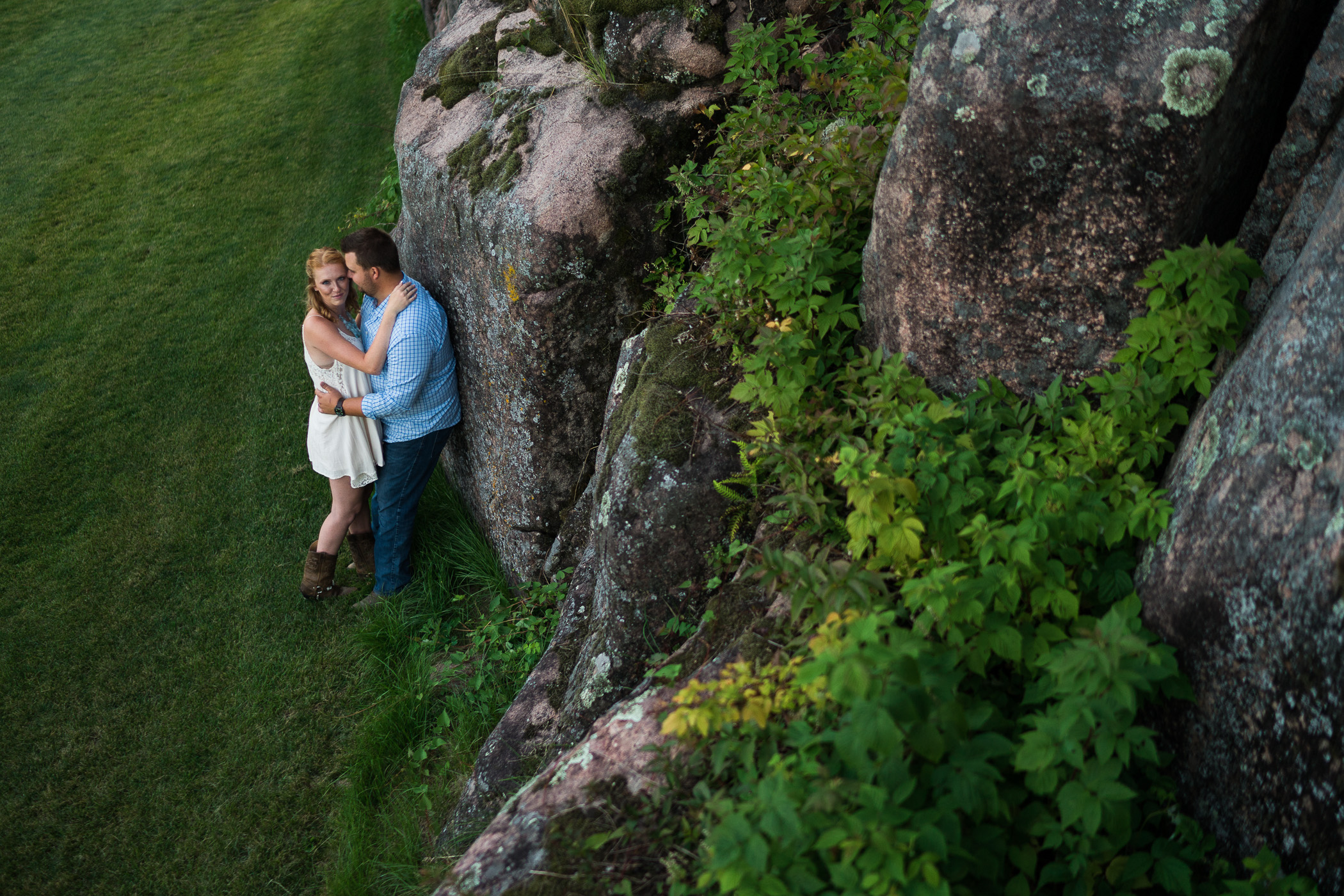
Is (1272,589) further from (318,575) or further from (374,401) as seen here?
(318,575)

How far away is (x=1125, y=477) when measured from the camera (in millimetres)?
2541

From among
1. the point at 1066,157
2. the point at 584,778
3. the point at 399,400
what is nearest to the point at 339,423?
the point at 399,400

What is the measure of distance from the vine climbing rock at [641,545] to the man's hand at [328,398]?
2036 mm

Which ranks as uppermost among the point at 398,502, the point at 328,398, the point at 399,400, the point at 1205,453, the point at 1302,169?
the point at 1302,169

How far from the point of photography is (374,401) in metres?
5.16

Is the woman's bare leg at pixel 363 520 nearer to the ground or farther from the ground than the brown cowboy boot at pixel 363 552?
farther from the ground

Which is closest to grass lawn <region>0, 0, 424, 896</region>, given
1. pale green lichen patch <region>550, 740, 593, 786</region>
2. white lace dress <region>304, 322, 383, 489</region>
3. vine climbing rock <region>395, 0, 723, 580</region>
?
white lace dress <region>304, 322, 383, 489</region>

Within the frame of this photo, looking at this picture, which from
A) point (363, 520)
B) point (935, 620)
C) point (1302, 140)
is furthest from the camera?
point (363, 520)

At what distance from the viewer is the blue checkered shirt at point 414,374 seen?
510 centimetres

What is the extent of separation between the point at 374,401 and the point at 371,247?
0.89 metres

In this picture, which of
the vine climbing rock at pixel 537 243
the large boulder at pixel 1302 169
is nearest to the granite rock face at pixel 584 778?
the large boulder at pixel 1302 169

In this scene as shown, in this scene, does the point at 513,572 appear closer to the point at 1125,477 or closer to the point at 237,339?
the point at 1125,477

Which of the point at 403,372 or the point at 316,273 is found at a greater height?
the point at 316,273

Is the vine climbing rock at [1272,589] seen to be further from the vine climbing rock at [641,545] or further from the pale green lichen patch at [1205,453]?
the vine climbing rock at [641,545]
